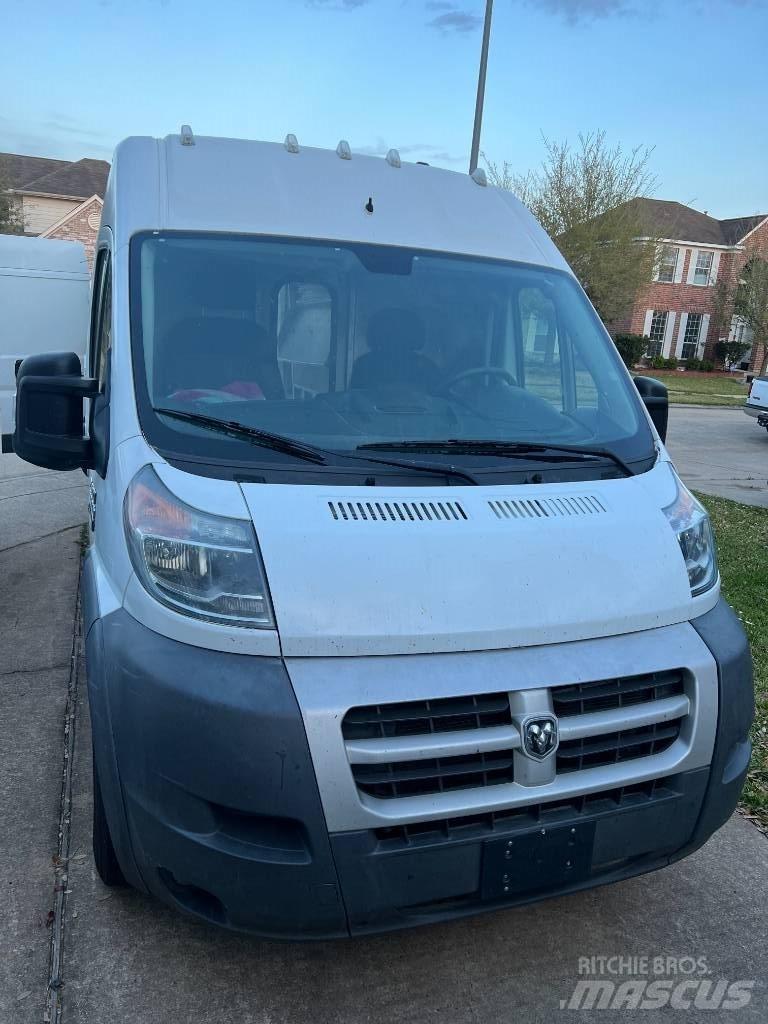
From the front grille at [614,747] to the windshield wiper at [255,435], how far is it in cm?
110

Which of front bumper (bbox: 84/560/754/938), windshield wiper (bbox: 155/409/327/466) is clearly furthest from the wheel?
windshield wiper (bbox: 155/409/327/466)

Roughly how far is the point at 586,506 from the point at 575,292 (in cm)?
138

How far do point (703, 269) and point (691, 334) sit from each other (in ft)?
11.7

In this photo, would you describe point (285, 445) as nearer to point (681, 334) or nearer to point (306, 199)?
point (306, 199)

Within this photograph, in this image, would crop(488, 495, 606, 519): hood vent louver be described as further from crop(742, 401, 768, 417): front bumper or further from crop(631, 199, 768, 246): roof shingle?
crop(631, 199, 768, 246): roof shingle

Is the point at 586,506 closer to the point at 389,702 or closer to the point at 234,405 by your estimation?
the point at 389,702

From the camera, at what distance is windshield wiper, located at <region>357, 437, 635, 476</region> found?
2.83 m

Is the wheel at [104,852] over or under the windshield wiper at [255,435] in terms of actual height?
under

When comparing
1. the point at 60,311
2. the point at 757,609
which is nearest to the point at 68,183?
the point at 60,311

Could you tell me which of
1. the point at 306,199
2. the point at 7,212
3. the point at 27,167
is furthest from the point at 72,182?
the point at 306,199

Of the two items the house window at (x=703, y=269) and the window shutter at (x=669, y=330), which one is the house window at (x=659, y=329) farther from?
the house window at (x=703, y=269)

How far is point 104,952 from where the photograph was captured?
267 centimetres

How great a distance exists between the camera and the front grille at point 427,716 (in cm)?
217

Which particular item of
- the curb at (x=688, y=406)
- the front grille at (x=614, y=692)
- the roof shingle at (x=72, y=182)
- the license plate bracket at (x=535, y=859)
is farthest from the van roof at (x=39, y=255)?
the roof shingle at (x=72, y=182)
